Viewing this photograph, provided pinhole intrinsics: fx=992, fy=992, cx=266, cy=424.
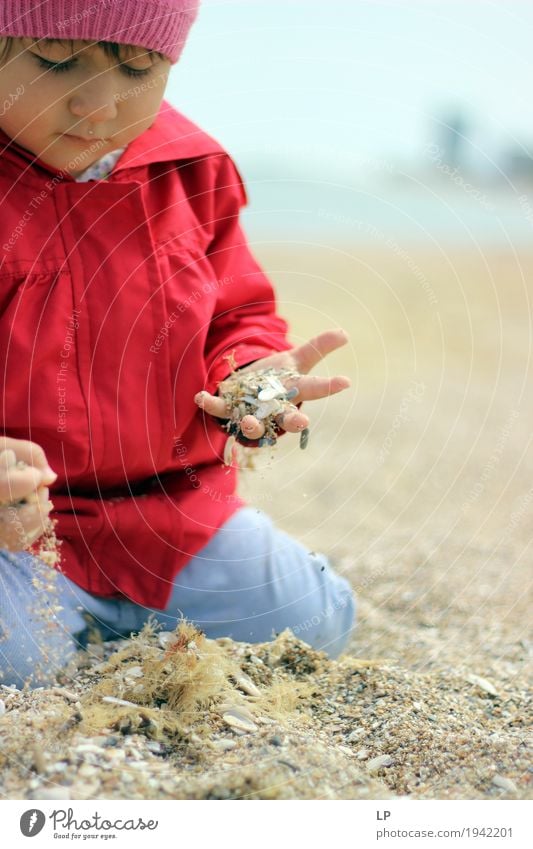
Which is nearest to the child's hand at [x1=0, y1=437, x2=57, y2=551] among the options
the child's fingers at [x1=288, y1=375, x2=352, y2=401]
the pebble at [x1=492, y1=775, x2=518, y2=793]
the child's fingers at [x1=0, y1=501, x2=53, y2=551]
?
the child's fingers at [x1=0, y1=501, x2=53, y2=551]

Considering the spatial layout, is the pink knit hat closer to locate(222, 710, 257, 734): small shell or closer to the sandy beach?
the sandy beach

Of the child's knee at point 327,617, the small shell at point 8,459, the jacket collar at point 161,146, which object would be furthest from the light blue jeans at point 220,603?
the jacket collar at point 161,146

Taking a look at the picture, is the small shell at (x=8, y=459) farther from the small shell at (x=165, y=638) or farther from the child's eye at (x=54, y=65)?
the child's eye at (x=54, y=65)

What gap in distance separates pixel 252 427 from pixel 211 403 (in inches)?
3.6

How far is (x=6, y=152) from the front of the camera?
1.36m

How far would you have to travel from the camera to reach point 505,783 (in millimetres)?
1174

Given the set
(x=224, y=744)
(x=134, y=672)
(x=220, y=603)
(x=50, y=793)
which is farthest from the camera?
(x=220, y=603)

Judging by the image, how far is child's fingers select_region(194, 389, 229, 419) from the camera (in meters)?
1.44

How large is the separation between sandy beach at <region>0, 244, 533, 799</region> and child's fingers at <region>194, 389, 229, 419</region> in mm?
270

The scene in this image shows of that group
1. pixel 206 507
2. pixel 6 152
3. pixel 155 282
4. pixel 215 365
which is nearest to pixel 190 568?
pixel 206 507

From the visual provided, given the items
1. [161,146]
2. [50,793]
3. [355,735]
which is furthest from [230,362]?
[50,793]

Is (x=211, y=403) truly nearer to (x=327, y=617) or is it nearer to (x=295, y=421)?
(x=295, y=421)

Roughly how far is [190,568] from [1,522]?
0.37 metres

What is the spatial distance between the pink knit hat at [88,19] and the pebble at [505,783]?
1.00 metres
